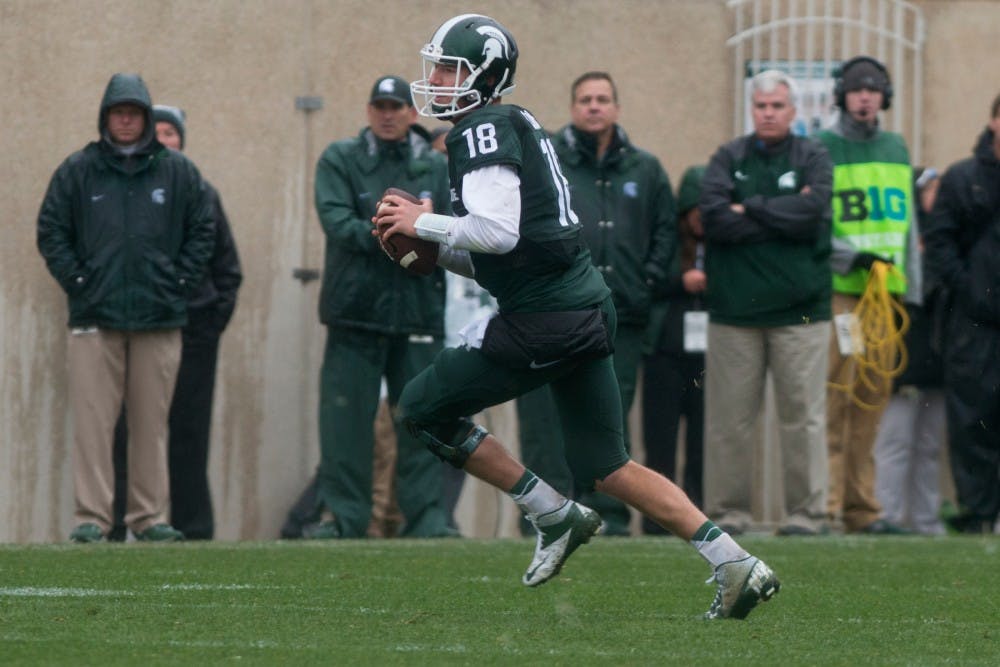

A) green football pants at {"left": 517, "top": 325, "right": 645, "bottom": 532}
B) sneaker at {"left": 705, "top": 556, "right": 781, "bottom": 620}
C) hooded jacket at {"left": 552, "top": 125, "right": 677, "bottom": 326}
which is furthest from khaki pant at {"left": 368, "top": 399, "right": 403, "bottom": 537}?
sneaker at {"left": 705, "top": 556, "right": 781, "bottom": 620}

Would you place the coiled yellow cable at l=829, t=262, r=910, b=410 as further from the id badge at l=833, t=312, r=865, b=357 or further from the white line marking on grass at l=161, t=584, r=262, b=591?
the white line marking on grass at l=161, t=584, r=262, b=591

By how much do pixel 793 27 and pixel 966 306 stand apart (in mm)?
2670

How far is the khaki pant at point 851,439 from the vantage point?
11.4 m

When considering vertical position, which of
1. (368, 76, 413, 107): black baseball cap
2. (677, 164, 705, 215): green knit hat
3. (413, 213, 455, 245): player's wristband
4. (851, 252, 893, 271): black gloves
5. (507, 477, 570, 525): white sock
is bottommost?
(507, 477, 570, 525): white sock

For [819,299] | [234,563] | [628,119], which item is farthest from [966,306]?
[234,563]

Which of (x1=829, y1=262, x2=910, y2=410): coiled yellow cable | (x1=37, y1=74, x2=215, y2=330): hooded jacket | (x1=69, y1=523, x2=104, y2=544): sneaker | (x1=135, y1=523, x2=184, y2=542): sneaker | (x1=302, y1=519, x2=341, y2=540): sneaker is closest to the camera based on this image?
(x1=69, y1=523, x2=104, y2=544): sneaker

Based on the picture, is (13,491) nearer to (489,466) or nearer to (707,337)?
(707,337)

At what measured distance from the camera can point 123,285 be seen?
408 inches

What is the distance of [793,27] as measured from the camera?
1327 cm

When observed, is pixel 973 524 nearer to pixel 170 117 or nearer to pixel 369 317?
pixel 369 317

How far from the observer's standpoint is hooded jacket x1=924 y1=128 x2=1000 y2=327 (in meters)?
11.2

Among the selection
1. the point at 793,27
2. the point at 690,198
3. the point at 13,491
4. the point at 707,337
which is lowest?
the point at 13,491

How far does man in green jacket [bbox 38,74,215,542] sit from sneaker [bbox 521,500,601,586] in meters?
3.82

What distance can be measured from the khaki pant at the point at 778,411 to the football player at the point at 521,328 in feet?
14.0
